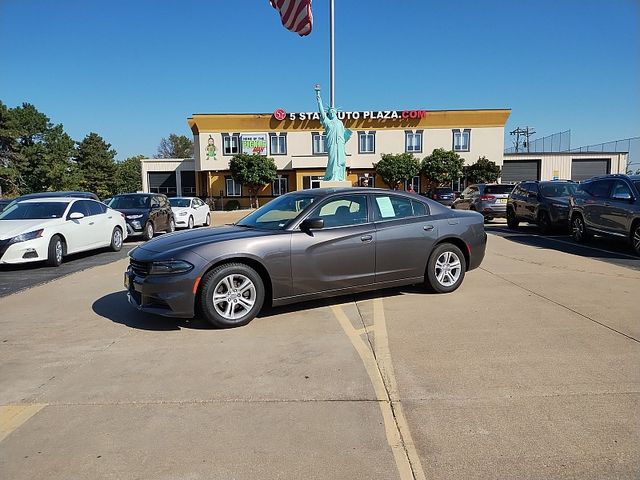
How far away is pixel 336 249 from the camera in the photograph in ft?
18.6

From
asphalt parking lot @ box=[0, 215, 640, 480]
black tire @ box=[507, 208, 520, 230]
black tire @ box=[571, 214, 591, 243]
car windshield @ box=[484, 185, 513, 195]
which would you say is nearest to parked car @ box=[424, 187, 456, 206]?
car windshield @ box=[484, 185, 513, 195]

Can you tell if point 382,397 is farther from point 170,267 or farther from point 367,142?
point 367,142

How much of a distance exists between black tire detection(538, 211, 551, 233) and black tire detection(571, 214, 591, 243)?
1.69 metres

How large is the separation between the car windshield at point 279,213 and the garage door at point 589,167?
158 ft

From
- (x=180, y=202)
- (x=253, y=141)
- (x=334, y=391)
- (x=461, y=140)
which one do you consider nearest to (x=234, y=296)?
(x=334, y=391)

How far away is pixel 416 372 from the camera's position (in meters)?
3.99

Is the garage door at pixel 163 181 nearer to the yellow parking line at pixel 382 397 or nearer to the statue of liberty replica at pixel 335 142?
the statue of liberty replica at pixel 335 142

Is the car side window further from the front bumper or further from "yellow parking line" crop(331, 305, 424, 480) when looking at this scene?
the front bumper

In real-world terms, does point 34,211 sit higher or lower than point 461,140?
lower

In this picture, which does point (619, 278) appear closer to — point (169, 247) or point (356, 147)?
point (169, 247)

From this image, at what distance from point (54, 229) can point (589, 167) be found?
1941 inches

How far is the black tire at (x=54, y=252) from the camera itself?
9555 millimetres

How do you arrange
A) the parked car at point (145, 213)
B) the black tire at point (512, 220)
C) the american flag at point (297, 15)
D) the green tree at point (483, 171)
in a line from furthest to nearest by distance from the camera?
the green tree at point (483, 171) < the american flag at point (297, 15) < the black tire at point (512, 220) < the parked car at point (145, 213)

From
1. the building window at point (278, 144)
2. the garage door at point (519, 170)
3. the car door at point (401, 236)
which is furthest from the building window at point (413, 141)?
the car door at point (401, 236)
